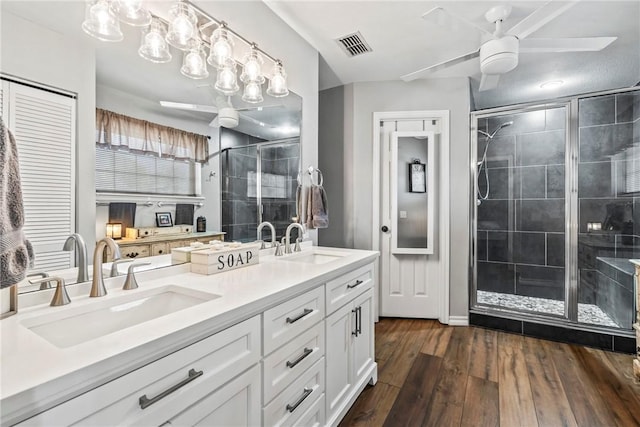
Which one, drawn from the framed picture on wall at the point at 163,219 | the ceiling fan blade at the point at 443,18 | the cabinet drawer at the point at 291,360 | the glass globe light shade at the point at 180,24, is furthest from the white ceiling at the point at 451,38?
the cabinet drawer at the point at 291,360

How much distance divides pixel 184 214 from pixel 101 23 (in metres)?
0.83

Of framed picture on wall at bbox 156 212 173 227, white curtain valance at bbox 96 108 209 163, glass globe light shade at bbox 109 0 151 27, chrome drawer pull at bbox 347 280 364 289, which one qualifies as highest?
glass globe light shade at bbox 109 0 151 27

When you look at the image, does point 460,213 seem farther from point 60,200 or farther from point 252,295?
point 60,200

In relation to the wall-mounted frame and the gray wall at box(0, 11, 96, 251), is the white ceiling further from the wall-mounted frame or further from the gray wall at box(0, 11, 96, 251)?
the gray wall at box(0, 11, 96, 251)

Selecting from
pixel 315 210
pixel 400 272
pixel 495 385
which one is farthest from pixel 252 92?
pixel 495 385

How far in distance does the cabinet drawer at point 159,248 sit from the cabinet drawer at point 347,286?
784 millimetres

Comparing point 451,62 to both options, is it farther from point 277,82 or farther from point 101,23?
point 101,23

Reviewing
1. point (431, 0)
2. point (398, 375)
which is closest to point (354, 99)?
point (431, 0)

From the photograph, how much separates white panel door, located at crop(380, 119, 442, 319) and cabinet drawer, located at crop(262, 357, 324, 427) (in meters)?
1.95

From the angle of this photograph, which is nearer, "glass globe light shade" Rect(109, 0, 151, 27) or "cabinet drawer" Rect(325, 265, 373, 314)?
"glass globe light shade" Rect(109, 0, 151, 27)

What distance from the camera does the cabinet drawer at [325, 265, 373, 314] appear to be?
1.53 m

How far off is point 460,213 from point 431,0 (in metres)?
1.89

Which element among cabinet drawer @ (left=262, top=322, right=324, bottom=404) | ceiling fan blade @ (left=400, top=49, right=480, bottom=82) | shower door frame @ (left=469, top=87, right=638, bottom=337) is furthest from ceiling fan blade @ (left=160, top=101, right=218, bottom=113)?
shower door frame @ (left=469, top=87, right=638, bottom=337)

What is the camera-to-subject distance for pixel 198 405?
0.85 metres
